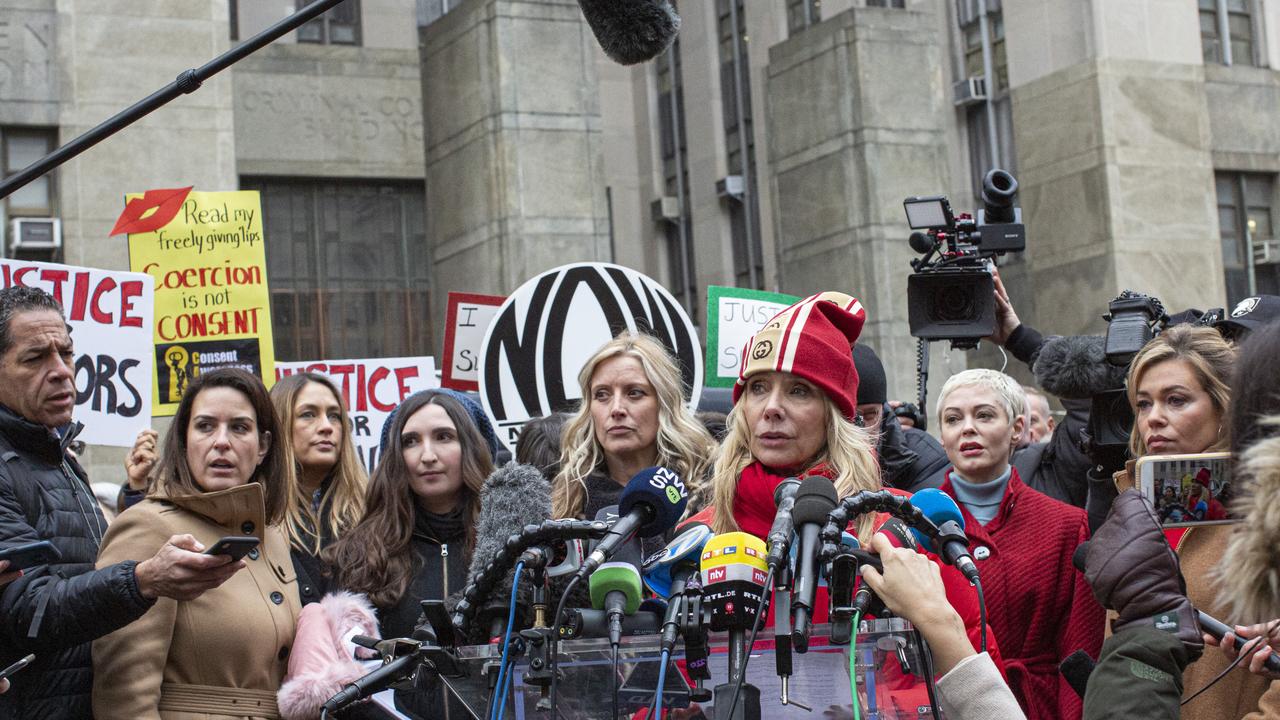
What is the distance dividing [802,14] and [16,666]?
1724cm

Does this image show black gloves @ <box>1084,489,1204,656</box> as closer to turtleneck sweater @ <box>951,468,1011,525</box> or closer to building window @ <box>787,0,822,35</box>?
turtleneck sweater @ <box>951,468,1011,525</box>

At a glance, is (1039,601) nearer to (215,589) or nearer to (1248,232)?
(215,589)

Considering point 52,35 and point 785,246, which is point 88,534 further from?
point 785,246

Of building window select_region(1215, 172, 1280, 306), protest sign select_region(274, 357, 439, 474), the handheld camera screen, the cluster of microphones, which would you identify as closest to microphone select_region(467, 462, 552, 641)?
the cluster of microphones

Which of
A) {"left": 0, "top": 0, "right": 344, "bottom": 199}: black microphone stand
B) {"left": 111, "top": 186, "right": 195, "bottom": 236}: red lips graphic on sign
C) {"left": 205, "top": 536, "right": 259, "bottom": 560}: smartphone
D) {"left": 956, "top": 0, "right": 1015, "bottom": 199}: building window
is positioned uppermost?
{"left": 956, "top": 0, "right": 1015, "bottom": 199}: building window

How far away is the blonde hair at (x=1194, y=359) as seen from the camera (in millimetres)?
4754

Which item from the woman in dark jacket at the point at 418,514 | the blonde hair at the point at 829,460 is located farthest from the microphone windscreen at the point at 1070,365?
the woman in dark jacket at the point at 418,514

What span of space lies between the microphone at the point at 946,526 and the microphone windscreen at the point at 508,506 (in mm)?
1209

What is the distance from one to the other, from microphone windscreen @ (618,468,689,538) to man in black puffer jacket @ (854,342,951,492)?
300cm

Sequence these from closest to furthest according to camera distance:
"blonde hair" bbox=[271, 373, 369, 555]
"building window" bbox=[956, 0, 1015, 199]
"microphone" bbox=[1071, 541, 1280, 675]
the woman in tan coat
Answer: "microphone" bbox=[1071, 541, 1280, 675] < the woman in tan coat < "blonde hair" bbox=[271, 373, 369, 555] < "building window" bbox=[956, 0, 1015, 199]

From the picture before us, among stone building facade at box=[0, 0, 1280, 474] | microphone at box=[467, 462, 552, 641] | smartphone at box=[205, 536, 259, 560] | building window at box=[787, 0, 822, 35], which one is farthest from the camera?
building window at box=[787, 0, 822, 35]

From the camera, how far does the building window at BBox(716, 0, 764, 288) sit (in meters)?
23.5

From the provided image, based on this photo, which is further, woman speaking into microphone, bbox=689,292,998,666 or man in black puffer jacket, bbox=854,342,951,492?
man in black puffer jacket, bbox=854,342,951,492

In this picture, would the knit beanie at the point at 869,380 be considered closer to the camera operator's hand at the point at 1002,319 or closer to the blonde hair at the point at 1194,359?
the camera operator's hand at the point at 1002,319
